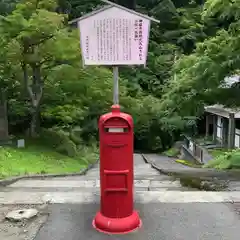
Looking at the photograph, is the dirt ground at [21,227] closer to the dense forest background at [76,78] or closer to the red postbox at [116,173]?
the red postbox at [116,173]

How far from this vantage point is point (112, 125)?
4.21m

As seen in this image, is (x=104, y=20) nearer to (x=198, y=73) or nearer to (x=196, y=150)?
(x=198, y=73)

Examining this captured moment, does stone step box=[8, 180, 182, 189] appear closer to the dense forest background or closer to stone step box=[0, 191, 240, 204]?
stone step box=[0, 191, 240, 204]

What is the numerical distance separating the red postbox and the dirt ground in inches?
29.4

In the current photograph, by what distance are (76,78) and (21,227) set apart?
9.77 metres

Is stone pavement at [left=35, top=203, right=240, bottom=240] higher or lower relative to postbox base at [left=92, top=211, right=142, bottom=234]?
lower

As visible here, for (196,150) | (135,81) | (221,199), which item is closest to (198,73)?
(221,199)

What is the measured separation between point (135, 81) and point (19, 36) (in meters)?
11.8

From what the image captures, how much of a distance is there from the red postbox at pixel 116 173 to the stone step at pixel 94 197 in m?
1.10

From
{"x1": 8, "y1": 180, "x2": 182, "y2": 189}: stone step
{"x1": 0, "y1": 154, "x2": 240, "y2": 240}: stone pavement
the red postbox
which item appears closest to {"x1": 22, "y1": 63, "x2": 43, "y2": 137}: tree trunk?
{"x1": 8, "y1": 180, "x2": 182, "y2": 189}: stone step

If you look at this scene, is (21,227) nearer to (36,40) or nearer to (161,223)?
(161,223)

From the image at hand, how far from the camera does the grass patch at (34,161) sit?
9.59 meters

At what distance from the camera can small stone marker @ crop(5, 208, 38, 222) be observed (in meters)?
4.66

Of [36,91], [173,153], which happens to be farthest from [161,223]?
[173,153]
